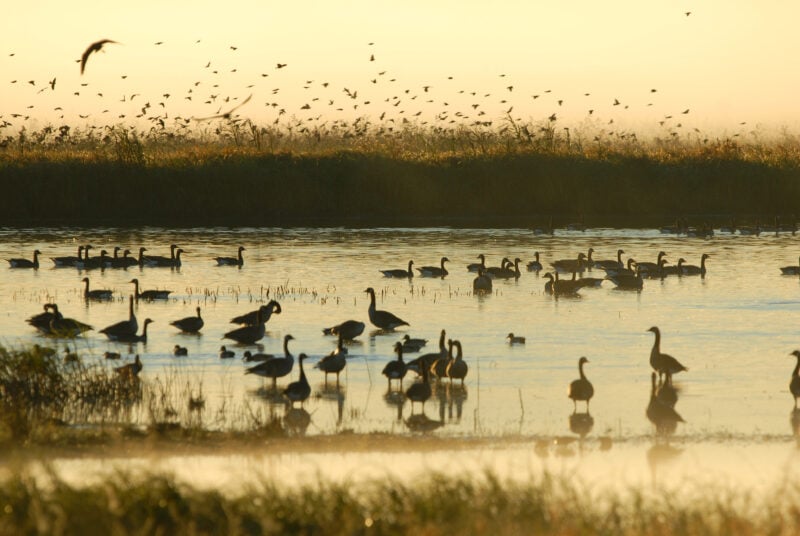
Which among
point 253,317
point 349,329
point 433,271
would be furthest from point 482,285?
point 349,329

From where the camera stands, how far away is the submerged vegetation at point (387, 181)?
151ft

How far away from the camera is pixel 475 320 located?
2295cm

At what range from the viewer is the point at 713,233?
4172 cm

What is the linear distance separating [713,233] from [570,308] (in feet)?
59.7

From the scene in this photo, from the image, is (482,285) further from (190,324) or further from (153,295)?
(190,324)

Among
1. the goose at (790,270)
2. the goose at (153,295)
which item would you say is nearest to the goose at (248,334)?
the goose at (153,295)

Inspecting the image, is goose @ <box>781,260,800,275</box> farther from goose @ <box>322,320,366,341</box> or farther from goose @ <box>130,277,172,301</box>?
goose @ <box>130,277,172,301</box>

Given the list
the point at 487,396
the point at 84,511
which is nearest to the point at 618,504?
the point at 84,511

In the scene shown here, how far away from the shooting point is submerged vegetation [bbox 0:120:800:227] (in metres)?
45.9

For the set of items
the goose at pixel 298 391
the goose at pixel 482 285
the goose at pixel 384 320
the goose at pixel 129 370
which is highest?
the goose at pixel 482 285

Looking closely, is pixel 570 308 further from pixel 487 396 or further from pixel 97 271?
pixel 97 271

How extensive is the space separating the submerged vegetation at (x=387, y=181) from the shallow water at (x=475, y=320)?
4.48 m

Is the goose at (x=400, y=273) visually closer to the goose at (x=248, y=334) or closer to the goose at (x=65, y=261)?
the goose at (x=65, y=261)

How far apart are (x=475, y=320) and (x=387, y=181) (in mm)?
24987
